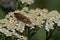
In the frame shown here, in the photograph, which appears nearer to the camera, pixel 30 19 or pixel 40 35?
pixel 30 19

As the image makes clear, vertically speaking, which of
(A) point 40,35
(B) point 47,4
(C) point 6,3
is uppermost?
(B) point 47,4

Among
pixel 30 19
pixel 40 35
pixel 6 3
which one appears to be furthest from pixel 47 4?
pixel 30 19

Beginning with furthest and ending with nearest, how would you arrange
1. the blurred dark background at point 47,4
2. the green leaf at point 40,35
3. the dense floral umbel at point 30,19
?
the blurred dark background at point 47,4
the green leaf at point 40,35
the dense floral umbel at point 30,19

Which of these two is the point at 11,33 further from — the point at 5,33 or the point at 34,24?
the point at 34,24

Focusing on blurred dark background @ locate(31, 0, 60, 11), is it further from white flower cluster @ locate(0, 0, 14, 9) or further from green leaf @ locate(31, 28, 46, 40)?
green leaf @ locate(31, 28, 46, 40)

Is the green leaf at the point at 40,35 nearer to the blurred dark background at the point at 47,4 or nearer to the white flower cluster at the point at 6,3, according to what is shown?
the white flower cluster at the point at 6,3

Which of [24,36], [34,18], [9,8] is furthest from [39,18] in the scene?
[9,8]

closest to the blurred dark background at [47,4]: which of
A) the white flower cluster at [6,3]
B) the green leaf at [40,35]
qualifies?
the white flower cluster at [6,3]

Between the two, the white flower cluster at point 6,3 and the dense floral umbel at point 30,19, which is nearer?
the dense floral umbel at point 30,19

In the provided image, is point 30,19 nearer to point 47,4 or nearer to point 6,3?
point 6,3
